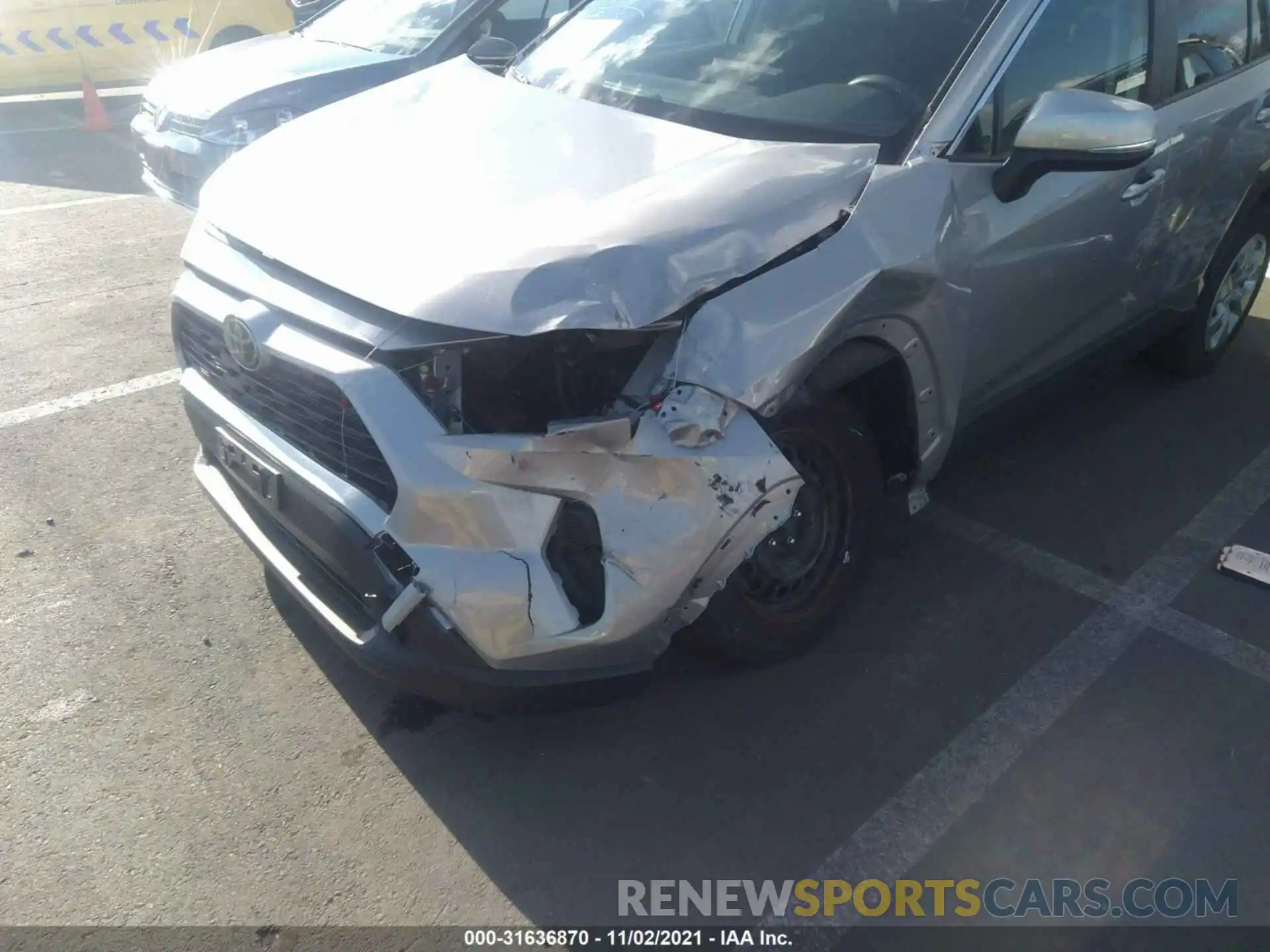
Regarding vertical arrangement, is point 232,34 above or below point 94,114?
above

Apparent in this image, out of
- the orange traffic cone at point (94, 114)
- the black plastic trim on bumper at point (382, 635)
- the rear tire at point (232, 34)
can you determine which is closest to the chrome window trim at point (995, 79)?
the black plastic trim on bumper at point (382, 635)

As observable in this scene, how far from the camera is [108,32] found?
1150cm

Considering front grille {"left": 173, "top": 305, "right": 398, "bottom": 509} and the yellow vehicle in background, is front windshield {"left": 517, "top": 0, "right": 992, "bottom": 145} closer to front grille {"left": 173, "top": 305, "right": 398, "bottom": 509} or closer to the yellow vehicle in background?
front grille {"left": 173, "top": 305, "right": 398, "bottom": 509}

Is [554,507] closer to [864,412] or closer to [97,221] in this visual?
[864,412]

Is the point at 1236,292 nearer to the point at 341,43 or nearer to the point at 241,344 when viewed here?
the point at 241,344

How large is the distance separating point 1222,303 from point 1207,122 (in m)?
1.22

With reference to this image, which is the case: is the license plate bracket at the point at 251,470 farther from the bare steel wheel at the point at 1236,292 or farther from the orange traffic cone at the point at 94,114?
the orange traffic cone at the point at 94,114

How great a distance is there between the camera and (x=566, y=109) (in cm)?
332

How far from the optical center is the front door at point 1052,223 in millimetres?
3012

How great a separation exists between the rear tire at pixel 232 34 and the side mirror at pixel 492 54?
8.47 meters

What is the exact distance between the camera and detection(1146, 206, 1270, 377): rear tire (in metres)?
4.57

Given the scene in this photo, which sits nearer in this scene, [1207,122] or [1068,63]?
[1068,63]

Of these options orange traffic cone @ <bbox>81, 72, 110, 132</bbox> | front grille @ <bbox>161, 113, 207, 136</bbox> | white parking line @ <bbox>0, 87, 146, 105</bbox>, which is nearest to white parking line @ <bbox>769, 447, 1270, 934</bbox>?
front grille @ <bbox>161, 113, 207, 136</bbox>

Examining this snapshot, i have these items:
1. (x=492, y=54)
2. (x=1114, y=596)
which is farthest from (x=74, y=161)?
(x=1114, y=596)
